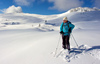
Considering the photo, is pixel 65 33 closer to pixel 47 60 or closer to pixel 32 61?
pixel 47 60

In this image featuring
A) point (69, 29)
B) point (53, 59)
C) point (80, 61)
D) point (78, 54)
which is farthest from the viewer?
point (69, 29)

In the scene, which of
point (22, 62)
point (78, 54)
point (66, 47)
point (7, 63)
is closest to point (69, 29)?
point (66, 47)

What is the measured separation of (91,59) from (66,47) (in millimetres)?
1105

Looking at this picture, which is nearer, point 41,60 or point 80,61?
point 80,61

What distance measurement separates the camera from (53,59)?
9.91 ft

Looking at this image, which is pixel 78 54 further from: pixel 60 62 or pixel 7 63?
pixel 7 63

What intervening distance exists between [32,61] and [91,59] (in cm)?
214

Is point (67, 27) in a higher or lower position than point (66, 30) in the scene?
higher

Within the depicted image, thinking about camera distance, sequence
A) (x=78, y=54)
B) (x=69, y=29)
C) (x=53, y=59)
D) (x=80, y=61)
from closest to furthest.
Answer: (x=80, y=61) < (x=53, y=59) < (x=78, y=54) < (x=69, y=29)

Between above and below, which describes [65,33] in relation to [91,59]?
above

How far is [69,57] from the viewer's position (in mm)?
3080

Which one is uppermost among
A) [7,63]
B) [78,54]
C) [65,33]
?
[65,33]

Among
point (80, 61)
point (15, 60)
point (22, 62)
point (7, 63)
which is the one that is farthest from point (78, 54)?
point (7, 63)

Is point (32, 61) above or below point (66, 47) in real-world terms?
below
